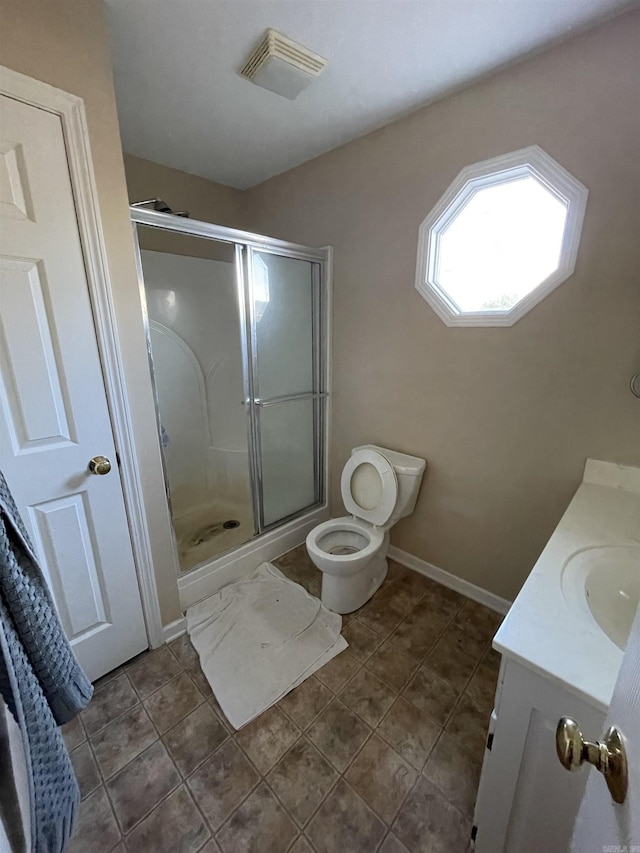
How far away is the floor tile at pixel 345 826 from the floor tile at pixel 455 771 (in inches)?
9.2

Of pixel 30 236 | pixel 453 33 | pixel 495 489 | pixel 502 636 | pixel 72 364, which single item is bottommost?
pixel 495 489

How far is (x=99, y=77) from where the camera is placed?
1.11m

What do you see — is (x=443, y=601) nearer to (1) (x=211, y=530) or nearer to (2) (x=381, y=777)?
(2) (x=381, y=777)

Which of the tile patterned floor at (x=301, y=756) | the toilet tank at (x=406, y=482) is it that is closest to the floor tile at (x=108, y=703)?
the tile patterned floor at (x=301, y=756)

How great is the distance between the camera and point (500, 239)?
5.13 feet

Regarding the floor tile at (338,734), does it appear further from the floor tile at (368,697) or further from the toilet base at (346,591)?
the toilet base at (346,591)

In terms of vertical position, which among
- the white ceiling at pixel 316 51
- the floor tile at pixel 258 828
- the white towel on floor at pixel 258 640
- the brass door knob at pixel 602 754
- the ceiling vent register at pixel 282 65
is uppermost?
the white ceiling at pixel 316 51

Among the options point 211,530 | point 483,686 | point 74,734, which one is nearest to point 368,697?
point 483,686

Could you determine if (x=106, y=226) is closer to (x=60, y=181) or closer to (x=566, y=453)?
(x=60, y=181)

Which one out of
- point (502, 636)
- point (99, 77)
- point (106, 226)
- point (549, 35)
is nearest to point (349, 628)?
point (502, 636)

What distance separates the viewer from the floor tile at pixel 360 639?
5.17 ft

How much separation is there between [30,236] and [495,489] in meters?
2.08

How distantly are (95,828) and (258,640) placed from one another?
28.8 inches

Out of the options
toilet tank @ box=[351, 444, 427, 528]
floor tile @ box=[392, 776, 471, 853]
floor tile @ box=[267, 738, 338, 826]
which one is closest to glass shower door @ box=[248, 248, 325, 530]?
toilet tank @ box=[351, 444, 427, 528]
